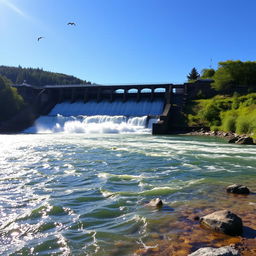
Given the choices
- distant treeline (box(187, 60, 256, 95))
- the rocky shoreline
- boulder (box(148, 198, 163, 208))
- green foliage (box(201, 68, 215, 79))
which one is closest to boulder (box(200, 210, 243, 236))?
boulder (box(148, 198, 163, 208))

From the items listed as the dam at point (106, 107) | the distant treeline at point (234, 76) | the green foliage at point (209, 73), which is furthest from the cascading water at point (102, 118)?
the green foliage at point (209, 73)

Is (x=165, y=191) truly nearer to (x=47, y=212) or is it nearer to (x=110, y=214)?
(x=110, y=214)

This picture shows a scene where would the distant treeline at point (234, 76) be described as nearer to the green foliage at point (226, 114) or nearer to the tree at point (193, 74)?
the green foliage at point (226, 114)

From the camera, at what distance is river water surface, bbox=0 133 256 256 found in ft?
20.8

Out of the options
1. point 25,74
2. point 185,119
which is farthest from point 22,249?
point 25,74

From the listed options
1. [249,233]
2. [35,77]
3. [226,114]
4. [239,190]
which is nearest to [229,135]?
[226,114]

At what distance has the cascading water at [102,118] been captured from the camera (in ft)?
167

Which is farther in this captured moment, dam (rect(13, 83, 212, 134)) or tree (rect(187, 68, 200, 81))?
tree (rect(187, 68, 200, 81))

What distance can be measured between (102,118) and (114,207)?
4629 cm

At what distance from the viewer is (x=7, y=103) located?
58938 mm

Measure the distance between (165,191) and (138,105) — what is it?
5087cm

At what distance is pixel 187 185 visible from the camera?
38.2 ft

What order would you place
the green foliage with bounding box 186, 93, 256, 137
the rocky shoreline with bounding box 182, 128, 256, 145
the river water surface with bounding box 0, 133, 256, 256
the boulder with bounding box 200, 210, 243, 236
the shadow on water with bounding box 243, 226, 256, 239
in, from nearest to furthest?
1. the river water surface with bounding box 0, 133, 256, 256
2. the shadow on water with bounding box 243, 226, 256, 239
3. the boulder with bounding box 200, 210, 243, 236
4. the rocky shoreline with bounding box 182, 128, 256, 145
5. the green foliage with bounding box 186, 93, 256, 137

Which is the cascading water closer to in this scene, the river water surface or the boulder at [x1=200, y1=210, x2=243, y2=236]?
the river water surface
